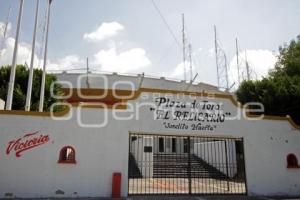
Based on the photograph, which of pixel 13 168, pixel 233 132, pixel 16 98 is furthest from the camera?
pixel 16 98

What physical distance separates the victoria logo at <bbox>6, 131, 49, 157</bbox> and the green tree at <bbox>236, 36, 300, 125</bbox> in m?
16.3

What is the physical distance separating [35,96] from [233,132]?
45.7 ft

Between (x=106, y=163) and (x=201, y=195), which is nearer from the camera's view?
(x=106, y=163)

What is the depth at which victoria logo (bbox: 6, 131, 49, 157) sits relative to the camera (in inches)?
390

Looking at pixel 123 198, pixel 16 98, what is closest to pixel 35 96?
pixel 16 98

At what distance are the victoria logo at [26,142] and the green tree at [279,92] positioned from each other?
16256mm

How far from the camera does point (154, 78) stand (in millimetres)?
32969

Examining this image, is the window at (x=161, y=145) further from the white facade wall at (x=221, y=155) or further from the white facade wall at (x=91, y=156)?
the white facade wall at (x=91, y=156)

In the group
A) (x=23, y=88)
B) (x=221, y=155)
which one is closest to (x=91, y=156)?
(x=23, y=88)

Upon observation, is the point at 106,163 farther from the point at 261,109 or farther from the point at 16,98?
the point at 261,109

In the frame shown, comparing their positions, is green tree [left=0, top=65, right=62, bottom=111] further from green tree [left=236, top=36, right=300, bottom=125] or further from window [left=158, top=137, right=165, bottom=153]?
green tree [left=236, top=36, right=300, bottom=125]

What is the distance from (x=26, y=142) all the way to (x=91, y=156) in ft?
8.04

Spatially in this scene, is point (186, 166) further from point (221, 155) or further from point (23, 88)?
point (23, 88)

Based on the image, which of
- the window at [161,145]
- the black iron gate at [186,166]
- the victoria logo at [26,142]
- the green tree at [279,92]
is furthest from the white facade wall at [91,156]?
the window at [161,145]
